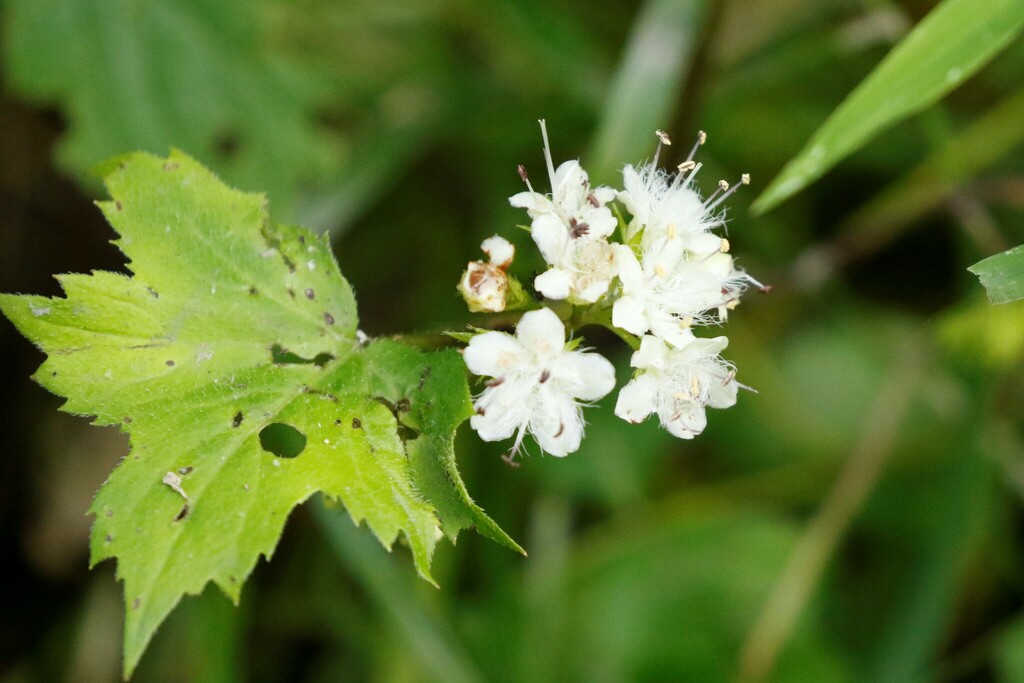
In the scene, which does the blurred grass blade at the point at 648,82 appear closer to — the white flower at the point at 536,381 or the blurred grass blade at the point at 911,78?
the blurred grass blade at the point at 911,78

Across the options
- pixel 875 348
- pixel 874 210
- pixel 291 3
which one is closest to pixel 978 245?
pixel 874 210

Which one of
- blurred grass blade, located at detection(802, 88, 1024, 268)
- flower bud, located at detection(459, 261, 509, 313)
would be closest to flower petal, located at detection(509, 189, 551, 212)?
flower bud, located at detection(459, 261, 509, 313)

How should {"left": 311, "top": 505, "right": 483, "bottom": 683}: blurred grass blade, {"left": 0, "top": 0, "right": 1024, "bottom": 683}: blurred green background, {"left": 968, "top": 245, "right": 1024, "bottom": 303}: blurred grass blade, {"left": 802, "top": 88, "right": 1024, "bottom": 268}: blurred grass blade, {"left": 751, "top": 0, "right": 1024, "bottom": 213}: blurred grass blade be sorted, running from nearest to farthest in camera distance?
{"left": 968, "top": 245, "right": 1024, "bottom": 303}: blurred grass blade, {"left": 751, "top": 0, "right": 1024, "bottom": 213}: blurred grass blade, {"left": 311, "top": 505, "right": 483, "bottom": 683}: blurred grass blade, {"left": 0, "top": 0, "right": 1024, "bottom": 683}: blurred green background, {"left": 802, "top": 88, "right": 1024, "bottom": 268}: blurred grass blade

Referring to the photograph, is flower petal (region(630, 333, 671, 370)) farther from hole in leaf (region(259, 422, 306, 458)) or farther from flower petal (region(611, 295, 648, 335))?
hole in leaf (region(259, 422, 306, 458))

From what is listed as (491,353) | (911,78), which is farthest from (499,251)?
(911,78)

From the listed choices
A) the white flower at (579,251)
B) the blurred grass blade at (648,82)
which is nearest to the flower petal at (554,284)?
the white flower at (579,251)

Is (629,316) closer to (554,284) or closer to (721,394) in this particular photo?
(554,284)
